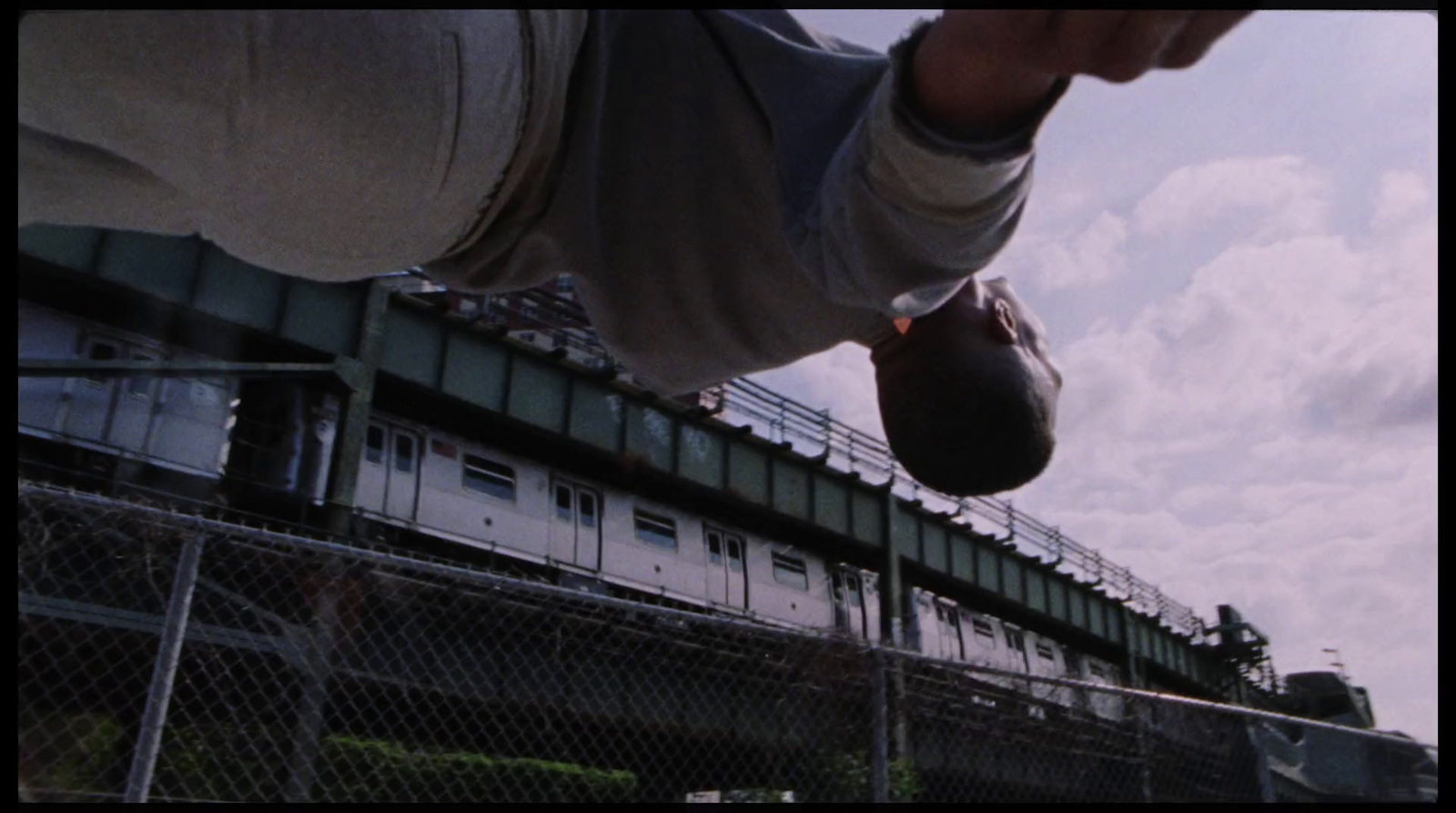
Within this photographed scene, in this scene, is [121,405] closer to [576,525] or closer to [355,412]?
[355,412]

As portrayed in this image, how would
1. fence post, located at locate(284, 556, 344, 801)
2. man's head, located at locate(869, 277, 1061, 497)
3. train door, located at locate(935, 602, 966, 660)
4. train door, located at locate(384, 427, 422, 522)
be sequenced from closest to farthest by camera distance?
man's head, located at locate(869, 277, 1061, 497) → fence post, located at locate(284, 556, 344, 801) → train door, located at locate(384, 427, 422, 522) → train door, located at locate(935, 602, 966, 660)

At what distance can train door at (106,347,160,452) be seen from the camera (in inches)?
532

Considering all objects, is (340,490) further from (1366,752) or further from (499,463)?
(1366,752)

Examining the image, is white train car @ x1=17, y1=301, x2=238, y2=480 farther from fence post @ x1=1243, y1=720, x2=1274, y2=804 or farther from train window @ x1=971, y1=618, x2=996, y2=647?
train window @ x1=971, y1=618, x2=996, y2=647

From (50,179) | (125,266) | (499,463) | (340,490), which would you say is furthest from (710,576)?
(50,179)

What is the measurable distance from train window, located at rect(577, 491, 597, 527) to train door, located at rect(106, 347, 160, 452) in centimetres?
731

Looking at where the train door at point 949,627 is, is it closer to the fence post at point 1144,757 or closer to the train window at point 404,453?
the train window at point 404,453

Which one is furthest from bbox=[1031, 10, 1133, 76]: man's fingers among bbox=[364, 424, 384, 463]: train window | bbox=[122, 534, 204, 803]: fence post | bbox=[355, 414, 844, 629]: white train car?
bbox=[364, 424, 384, 463]: train window

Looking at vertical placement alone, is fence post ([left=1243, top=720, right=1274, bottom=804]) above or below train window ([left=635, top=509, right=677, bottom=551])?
below

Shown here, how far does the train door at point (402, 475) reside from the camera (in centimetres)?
1656

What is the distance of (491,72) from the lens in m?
1.12

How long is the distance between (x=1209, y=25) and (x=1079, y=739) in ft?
23.9

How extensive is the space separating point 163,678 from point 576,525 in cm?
1505
